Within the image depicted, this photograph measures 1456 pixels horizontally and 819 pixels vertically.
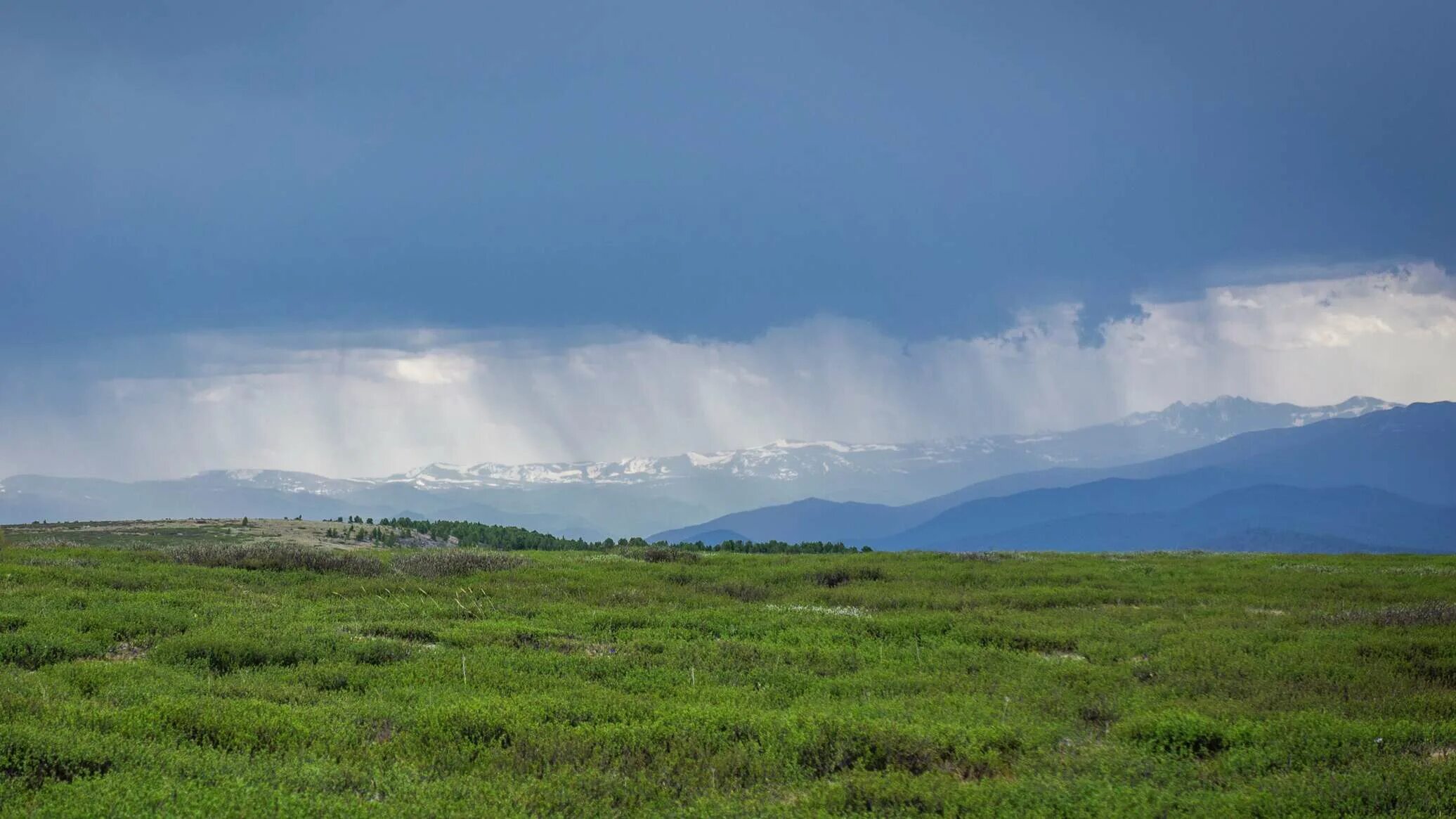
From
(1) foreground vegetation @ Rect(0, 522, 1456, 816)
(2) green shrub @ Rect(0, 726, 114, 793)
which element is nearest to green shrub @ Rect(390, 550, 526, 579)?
(1) foreground vegetation @ Rect(0, 522, 1456, 816)

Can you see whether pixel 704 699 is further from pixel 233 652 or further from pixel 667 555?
pixel 667 555

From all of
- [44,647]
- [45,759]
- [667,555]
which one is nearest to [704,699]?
[45,759]

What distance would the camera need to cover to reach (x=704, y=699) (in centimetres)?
1441

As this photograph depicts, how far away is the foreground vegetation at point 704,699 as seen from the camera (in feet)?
33.0

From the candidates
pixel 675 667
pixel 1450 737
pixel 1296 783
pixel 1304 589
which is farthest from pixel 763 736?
pixel 1304 589

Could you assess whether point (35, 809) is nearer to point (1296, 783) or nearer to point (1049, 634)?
point (1296, 783)

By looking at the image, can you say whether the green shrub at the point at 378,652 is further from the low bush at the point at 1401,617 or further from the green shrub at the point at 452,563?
the low bush at the point at 1401,617

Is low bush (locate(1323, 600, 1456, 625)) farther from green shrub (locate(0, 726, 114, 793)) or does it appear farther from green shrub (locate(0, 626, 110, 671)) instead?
green shrub (locate(0, 626, 110, 671))

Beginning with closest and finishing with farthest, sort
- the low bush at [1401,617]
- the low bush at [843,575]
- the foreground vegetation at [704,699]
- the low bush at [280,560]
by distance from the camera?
the foreground vegetation at [704,699] → the low bush at [1401,617] → the low bush at [280,560] → the low bush at [843,575]

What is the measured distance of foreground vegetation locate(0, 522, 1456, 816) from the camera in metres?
10.0

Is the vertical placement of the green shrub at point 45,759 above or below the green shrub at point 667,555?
above

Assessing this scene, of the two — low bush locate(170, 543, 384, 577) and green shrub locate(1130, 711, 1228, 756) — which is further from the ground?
low bush locate(170, 543, 384, 577)

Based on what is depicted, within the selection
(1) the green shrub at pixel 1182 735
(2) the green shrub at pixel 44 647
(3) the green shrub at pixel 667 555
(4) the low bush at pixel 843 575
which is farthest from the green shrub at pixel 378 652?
(3) the green shrub at pixel 667 555

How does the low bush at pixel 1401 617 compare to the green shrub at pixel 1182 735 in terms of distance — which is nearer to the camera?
the green shrub at pixel 1182 735
